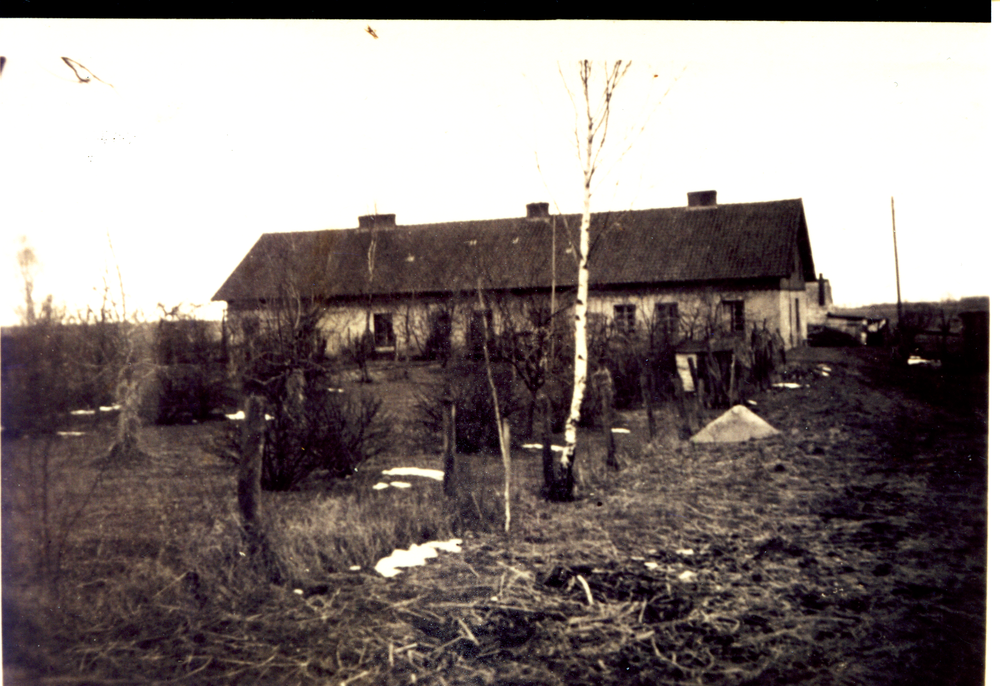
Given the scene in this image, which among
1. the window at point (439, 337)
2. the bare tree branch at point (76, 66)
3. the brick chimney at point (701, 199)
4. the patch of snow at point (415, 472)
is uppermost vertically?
the bare tree branch at point (76, 66)

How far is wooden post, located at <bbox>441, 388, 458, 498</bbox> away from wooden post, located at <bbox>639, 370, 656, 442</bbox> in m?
1.55

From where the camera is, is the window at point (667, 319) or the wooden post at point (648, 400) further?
the window at point (667, 319)

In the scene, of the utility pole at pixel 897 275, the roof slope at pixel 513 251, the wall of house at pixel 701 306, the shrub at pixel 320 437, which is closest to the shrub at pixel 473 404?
the shrub at pixel 320 437

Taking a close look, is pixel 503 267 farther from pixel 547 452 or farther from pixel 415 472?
pixel 415 472

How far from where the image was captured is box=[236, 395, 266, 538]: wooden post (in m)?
2.85

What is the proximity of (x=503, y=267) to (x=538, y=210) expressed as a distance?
0.38 metres

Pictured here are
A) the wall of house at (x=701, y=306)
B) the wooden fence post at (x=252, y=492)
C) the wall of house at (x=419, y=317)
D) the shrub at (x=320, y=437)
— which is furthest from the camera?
the wall of house at (x=701, y=306)

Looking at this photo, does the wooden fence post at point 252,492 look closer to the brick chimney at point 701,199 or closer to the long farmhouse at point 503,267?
the long farmhouse at point 503,267

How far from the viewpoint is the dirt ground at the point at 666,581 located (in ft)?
8.00

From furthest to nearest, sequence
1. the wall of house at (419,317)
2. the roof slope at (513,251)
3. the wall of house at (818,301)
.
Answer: the wall of house at (818,301), the wall of house at (419,317), the roof slope at (513,251)

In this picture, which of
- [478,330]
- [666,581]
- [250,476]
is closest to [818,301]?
[666,581]

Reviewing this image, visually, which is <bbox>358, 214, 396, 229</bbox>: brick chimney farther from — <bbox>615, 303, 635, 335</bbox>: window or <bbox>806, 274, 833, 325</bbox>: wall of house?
<bbox>806, 274, 833, 325</bbox>: wall of house

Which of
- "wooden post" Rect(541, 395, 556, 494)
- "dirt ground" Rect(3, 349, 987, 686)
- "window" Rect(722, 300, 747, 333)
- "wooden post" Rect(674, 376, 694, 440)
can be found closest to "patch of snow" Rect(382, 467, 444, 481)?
"dirt ground" Rect(3, 349, 987, 686)

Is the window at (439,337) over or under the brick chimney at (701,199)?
under
